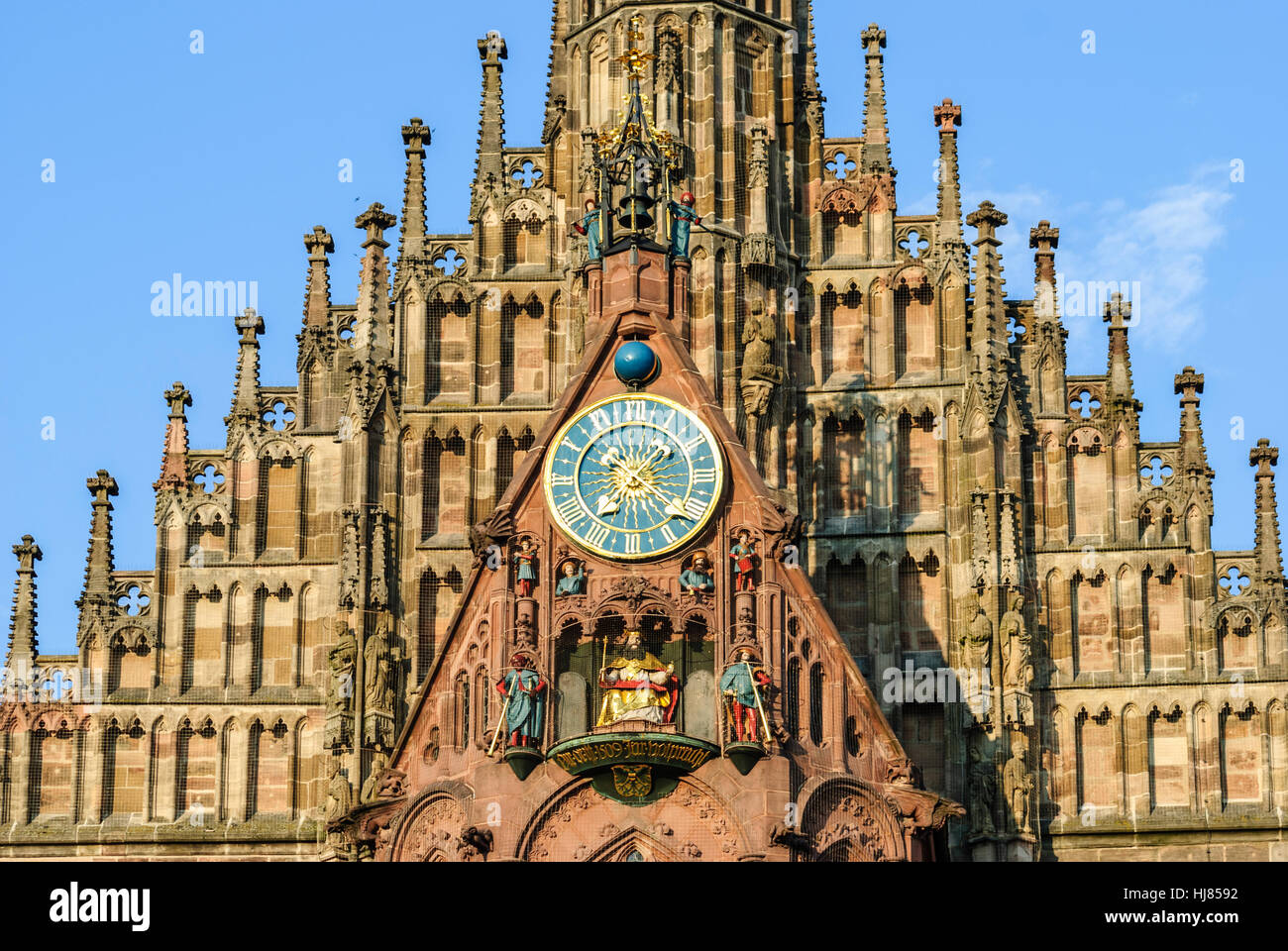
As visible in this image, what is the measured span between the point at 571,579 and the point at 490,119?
13349 millimetres

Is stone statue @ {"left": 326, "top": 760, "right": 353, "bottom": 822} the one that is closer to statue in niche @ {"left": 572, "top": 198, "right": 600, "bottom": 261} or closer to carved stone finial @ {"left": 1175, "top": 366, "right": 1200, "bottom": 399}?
statue in niche @ {"left": 572, "top": 198, "right": 600, "bottom": 261}

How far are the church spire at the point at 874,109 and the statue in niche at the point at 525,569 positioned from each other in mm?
13144

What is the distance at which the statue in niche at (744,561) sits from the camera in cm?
5403

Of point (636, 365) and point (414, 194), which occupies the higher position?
point (414, 194)

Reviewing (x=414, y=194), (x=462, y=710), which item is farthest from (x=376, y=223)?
(x=462, y=710)

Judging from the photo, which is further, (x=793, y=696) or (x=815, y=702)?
(x=815, y=702)

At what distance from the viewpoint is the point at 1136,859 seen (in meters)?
59.5

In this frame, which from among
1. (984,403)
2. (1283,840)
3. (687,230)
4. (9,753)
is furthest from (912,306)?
(9,753)

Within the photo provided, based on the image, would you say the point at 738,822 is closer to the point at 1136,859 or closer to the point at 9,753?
the point at 1136,859

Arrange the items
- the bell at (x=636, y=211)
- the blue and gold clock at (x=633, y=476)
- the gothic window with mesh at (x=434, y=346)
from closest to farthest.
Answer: the blue and gold clock at (x=633, y=476), the bell at (x=636, y=211), the gothic window with mesh at (x=434, y=346)

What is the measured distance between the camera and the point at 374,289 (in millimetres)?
63438

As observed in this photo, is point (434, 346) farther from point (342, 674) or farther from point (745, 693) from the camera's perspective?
point (745, 693)

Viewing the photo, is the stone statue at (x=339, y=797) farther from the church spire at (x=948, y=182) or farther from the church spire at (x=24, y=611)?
the church spire at (x=948, y=182)


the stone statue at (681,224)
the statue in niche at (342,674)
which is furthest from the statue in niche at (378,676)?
the stone statue at (681,224)
